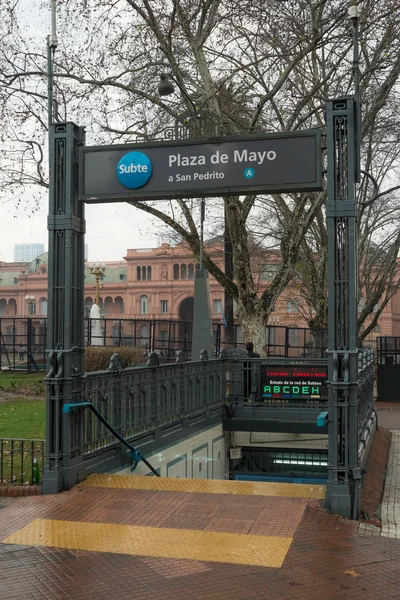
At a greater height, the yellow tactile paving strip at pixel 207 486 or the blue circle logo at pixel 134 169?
the blue circle logo at pixel 134 169

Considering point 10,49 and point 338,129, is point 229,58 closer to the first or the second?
point 10,49

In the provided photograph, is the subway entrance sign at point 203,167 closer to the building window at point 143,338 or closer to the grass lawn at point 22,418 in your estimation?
the grass lawn at point 22,418

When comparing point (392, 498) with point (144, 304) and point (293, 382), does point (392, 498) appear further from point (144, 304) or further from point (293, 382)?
point (144, 304)

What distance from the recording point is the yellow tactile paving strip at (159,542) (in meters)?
6.16

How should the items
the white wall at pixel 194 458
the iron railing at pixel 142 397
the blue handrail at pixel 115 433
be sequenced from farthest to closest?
1. the white wall at pixel 194 458
2. the iron railing at pixel 142 397
3. the blue handrail at pixel 115 433

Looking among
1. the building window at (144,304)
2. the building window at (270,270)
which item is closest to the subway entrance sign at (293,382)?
the building window at (270,270)

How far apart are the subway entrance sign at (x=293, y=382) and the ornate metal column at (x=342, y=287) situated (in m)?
7.77

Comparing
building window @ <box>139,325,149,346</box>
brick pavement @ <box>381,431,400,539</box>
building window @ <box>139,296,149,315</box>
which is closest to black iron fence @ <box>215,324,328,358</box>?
building window @ <box>139,325,149,346</box>

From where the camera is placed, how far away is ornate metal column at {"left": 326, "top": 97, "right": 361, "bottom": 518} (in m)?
8.01

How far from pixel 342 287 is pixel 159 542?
11.9 ft

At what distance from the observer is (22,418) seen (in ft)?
50.6

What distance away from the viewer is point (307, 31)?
19.7 m

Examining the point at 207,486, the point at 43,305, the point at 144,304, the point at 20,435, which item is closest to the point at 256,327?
the point at 20,435

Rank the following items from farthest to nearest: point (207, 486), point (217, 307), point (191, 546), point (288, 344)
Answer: point (217, 307) → point (288, 344) → point (207, 486) → point (191, 546)
